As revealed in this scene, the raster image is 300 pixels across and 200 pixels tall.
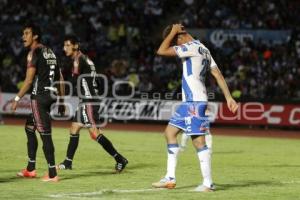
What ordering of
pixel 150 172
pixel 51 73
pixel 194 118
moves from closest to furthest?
pixel 194 118, pixel 51 73, pixel 150 172

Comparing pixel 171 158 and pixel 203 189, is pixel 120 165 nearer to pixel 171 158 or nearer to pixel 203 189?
pixel 171 158

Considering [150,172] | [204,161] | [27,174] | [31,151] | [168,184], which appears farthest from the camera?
[150,172]

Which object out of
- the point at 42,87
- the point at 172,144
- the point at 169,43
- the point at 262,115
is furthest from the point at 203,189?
the point at 262,115

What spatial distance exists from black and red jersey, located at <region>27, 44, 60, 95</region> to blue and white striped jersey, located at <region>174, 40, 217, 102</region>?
2.23 meters

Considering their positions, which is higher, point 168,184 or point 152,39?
point 152,39

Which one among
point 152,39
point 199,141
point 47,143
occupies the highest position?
point 152,39

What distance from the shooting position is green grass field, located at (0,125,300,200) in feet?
37.2

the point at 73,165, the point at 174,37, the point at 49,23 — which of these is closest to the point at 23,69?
the point at 49,23

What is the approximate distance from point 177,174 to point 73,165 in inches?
93.1

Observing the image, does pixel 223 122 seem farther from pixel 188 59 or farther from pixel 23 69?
pixel 188 59

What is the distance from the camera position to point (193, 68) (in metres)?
11.7

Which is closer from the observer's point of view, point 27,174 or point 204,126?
point 204,126

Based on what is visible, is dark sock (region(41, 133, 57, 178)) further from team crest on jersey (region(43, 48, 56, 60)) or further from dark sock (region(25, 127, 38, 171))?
team crest on jersey (region(43, 48, 56, 60))

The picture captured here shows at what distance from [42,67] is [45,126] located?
3.00ft
